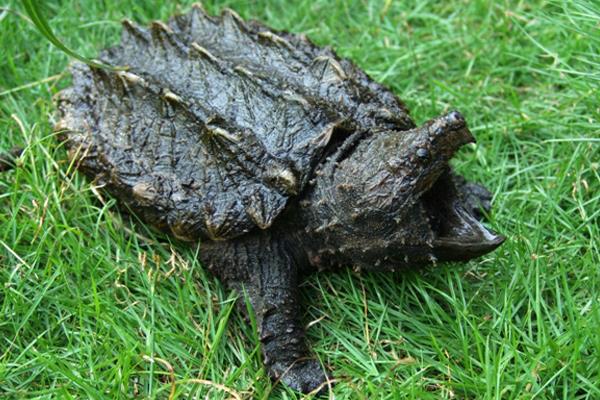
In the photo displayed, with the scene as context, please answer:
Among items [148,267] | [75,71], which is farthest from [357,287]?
[75,71]

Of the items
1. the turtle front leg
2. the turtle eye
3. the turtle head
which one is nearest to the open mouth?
the turtle head

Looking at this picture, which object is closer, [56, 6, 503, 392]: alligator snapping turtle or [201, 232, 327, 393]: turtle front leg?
[56, 6, 503, 392]: alligator snapping turtle

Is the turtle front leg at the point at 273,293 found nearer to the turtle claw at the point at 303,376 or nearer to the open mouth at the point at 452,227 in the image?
the turtle claw at the point at 303,376

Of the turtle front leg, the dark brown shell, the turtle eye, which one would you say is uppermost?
the turtle eye

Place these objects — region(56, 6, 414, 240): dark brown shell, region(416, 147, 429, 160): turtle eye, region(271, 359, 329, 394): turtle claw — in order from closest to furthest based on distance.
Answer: region(416, 147, 429, 160): turtle eye
region(271, 359, 329, 394): turtle claw
region(56, 6, 414, 240): dark brown shell

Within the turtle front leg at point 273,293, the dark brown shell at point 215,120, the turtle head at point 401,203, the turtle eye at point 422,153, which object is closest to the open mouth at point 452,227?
the turtle head at point 401,203

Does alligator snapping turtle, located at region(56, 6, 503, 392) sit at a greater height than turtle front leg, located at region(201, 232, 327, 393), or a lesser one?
greater

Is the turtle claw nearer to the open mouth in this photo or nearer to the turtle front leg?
the turtle front leg

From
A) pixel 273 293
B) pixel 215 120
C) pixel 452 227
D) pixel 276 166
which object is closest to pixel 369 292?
pixel 273 293
